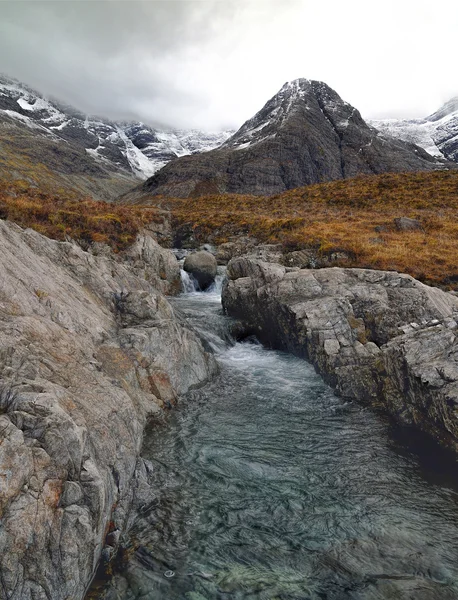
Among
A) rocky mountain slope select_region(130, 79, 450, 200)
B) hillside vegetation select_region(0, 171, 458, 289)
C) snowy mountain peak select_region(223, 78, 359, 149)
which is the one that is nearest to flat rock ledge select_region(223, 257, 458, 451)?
hillside vegetation select_region(0, 171, 458, 289)

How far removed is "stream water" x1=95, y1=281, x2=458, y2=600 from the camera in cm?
762

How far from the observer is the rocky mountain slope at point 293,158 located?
118 m

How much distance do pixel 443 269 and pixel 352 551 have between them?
24.4 meters

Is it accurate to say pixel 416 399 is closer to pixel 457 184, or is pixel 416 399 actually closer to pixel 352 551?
pixel 352 551

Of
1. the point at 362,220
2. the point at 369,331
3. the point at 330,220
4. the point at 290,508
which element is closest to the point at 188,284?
the point at 369,331

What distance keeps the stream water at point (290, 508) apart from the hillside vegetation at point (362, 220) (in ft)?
59.3

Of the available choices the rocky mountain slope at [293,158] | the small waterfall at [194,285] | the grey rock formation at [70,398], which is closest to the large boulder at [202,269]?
the small waterfall at [194,285]

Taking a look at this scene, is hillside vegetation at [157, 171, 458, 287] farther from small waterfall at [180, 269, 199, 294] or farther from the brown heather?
the brown heather

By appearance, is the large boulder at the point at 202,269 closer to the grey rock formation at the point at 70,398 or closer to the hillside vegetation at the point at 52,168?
the grey rock formation at the point at 70,398

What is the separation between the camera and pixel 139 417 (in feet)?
40.4

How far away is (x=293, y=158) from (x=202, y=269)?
108 metres

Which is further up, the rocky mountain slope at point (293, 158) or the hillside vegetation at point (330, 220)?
the rocky mountain slope at point (293, 158)

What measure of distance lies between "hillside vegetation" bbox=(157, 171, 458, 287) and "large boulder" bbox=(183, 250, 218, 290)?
319 inches

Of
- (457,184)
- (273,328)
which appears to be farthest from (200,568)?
(457,184)
